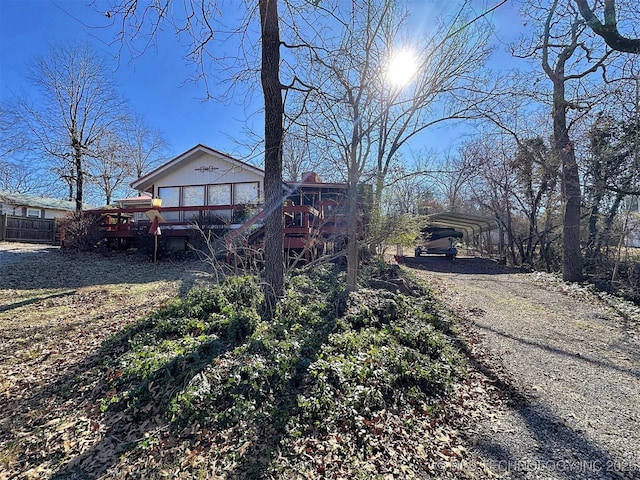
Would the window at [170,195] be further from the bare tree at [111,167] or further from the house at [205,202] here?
the bare tree at [111,167]

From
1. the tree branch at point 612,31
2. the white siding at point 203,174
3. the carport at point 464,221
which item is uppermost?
the tree branch at point 612,31

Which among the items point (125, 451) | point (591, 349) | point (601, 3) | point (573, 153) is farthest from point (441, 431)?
point (573, 153)

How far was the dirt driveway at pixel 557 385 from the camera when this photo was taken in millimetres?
2670

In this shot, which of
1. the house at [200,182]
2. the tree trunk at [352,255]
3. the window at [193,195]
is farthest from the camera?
the window at [193,195]

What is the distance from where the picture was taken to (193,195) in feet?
50.5

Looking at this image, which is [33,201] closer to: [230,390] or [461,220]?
[230,390]

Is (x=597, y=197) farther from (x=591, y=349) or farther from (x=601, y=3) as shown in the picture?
(x=591, y=349)

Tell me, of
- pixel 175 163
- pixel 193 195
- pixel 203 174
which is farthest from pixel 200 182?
pixel 175 163

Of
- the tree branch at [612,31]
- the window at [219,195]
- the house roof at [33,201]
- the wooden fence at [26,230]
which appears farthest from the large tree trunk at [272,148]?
the house roof at [33,201]

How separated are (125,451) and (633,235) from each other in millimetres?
15595

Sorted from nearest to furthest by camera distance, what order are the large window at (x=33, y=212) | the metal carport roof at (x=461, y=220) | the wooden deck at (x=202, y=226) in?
the wooden deck at (x=202, y=226), the metal carport roof at (x=461, y=220), the large window at (x=33, y=212)

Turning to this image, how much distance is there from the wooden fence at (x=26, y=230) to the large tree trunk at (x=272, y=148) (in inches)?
776

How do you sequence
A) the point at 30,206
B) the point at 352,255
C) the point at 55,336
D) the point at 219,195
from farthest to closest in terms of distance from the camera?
the point at 30,206 → the point at 219,195 → the point at 352,255 → the point at 55,336

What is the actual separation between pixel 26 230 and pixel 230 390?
23.1 m
